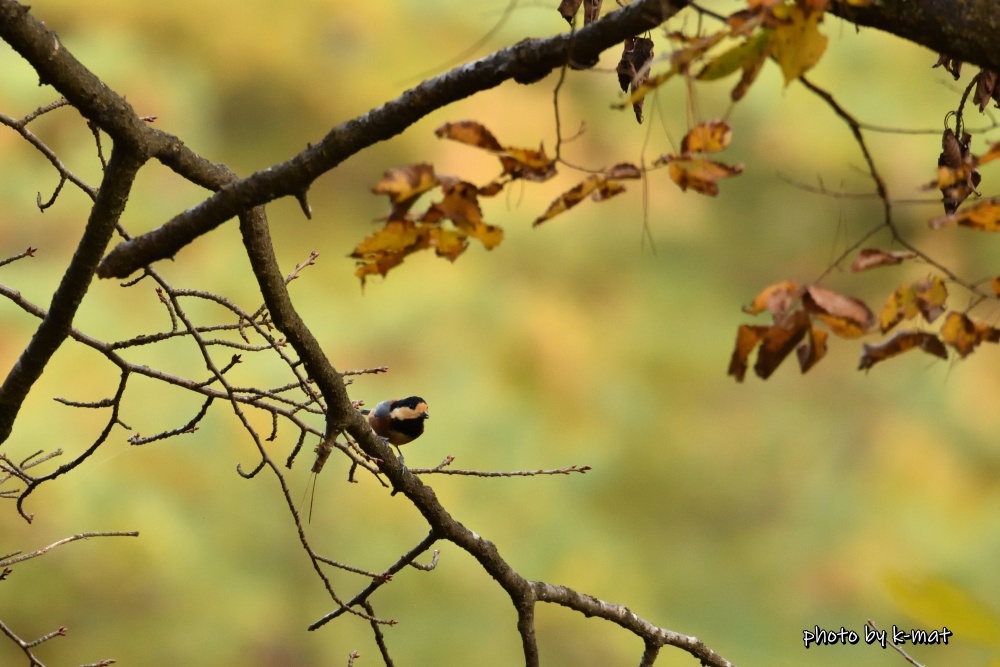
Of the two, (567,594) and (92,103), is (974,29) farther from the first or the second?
(567,594)

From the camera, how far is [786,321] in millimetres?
753

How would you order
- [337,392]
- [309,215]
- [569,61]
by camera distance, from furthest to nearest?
[337,392], [309,215], [569,61]

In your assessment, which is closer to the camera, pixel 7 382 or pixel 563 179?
pixel 7 382

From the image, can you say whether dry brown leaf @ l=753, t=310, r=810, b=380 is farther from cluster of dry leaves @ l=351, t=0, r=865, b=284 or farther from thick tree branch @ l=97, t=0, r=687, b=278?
thick tree branch @ l=97, t=0, r=687, b=278

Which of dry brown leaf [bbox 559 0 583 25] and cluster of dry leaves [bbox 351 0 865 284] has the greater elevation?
dry brown leaf [bbox 559 0 583 25]

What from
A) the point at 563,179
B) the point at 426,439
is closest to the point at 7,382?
the point at 426,439

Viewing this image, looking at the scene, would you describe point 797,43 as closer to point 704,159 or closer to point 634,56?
point 704,159

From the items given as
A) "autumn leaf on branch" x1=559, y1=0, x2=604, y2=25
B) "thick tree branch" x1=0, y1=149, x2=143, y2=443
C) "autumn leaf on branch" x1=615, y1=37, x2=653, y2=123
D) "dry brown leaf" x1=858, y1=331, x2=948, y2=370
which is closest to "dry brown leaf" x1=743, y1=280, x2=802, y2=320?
"dry brown leaf" x1=858, y1=331, x2=948, y2=370

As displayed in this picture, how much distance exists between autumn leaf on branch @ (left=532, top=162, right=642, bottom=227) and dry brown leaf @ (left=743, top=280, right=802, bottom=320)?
0.47 feet

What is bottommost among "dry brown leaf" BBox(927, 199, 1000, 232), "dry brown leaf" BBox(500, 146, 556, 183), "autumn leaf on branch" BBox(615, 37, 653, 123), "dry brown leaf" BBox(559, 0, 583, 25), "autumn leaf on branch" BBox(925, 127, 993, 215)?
"dry brown leaf" BBox(500, 146, 556, 183)

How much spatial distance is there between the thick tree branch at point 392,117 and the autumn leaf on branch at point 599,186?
125mm

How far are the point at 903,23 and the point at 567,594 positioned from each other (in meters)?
1.09

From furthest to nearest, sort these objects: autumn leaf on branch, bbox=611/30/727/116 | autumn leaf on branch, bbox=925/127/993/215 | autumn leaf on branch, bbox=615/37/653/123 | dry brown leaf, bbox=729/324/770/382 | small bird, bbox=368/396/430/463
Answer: small bird, bbox=368/396/430/463, autumn leaf on branch, bbox=615/37/653/123, autumn leaf on branch, bbox=925/127/993/215, dry brown leaf, bbox=729/324/770/382, autumn leaf on branch, bbox=611/30/727/116

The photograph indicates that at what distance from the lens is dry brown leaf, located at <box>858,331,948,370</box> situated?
2.58 feet
